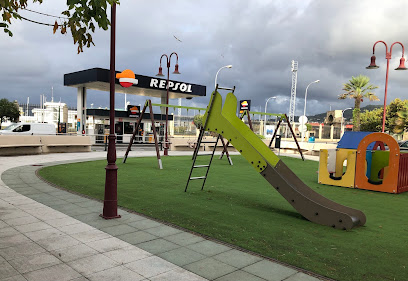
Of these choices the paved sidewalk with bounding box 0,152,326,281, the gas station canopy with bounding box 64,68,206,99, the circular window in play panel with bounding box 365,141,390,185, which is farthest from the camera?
the gas station canopy with bounding box 64,68,206,99

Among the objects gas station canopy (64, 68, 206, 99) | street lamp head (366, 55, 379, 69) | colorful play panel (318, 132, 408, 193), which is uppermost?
street lamp head (366, 55, 379, 69)

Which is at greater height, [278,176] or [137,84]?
[137,84]

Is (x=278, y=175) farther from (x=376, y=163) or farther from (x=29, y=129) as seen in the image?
(x=29, y=129)

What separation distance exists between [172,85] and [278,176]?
81.5 feet

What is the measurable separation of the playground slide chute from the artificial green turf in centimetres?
21

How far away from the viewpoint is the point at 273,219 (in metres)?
6.15

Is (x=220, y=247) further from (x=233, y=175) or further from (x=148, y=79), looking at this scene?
(x=148, y=79)

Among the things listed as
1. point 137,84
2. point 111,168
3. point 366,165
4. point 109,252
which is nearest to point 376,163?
point 366,165

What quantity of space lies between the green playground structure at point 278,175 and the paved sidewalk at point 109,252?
2.17 m

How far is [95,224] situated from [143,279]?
93.4 inches

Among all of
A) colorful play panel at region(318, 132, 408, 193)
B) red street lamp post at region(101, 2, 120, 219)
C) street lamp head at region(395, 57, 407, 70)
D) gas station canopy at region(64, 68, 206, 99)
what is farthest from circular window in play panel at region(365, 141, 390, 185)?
gas station canopy at region(64, 68, 206, 99)

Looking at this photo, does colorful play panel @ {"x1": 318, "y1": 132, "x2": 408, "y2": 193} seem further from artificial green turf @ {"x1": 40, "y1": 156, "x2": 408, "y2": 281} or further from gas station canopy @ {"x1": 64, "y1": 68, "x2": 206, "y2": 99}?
gas station canopy @ {"x1": 64, "y1": 68, "x2": 206, "y2": 99}

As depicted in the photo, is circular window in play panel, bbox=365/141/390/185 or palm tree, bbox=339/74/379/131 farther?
palm tree, bbox=339/74/379/131

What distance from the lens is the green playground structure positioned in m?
5.80
